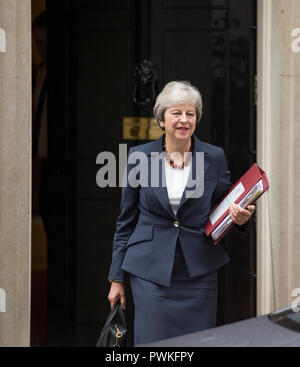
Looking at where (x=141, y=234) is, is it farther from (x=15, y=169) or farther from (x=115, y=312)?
(x=15, y=169)

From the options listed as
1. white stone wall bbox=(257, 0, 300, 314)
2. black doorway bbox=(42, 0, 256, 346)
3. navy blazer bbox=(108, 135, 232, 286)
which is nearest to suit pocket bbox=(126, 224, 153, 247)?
navy blazer bbox=(108, 135, 232, 286)

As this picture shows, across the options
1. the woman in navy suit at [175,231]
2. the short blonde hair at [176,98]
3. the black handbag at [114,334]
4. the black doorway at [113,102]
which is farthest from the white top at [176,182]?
the black doorway at [113,102]

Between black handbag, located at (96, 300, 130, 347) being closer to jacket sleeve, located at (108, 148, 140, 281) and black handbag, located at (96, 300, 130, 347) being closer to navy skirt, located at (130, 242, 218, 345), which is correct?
navy skirt, located at (130, 242, 218, 345)

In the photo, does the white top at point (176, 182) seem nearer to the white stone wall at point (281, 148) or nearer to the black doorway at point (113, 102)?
the white stone wall at point (281, 148)

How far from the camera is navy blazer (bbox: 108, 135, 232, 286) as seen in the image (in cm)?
271

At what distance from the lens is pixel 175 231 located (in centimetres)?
272

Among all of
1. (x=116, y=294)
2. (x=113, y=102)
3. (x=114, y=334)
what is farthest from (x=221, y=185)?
(x=113, y=102)

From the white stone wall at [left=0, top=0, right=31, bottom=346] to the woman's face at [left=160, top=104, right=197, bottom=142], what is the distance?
1.24 metres

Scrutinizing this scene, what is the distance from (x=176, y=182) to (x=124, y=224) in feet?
1.26

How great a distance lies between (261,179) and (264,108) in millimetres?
1653

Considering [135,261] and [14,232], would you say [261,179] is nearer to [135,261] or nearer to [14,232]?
[135,261]

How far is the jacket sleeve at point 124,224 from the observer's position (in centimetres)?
285

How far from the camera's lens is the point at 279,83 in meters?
3.63

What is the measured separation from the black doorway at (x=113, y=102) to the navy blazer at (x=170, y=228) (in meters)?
1.43
